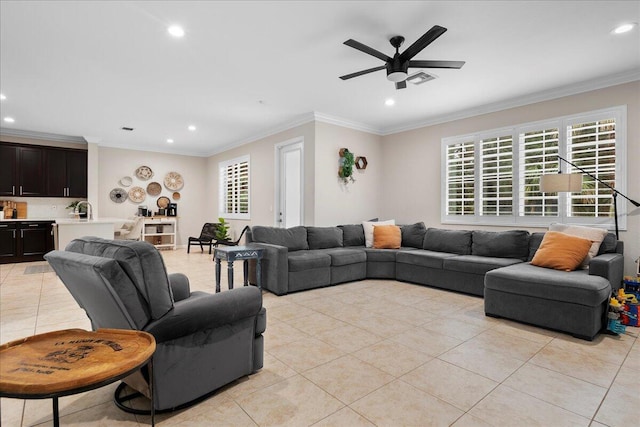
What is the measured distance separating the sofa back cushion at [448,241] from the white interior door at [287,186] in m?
2.49

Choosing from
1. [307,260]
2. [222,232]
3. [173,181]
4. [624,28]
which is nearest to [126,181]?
[173,181]

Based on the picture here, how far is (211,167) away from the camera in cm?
941

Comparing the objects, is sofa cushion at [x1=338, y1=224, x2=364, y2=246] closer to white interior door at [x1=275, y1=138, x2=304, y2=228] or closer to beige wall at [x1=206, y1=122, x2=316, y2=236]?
beige wall at [x1=206, y1=122, x2=316, y2=236]

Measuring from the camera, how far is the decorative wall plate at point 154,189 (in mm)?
8680

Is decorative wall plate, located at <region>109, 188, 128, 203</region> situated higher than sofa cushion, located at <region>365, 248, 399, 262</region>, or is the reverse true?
decorative wall plate, located at <region>109, 188, 128, 203</region>

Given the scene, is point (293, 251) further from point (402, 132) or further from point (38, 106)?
point (38, 106)

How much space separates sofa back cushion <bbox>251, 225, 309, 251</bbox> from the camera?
4.82 m

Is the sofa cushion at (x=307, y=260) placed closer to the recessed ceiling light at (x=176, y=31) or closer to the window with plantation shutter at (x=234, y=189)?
the recessed ceiling light at (x=176, y=31)

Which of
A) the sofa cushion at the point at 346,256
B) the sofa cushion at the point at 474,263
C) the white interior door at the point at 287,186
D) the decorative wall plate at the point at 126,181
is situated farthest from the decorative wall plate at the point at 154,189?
the sofa cushion at the point at 474,263

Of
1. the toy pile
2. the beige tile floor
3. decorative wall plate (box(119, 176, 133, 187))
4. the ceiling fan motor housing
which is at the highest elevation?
the ceiling fan motor housing

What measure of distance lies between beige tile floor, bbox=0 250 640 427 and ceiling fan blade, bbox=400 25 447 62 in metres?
2.52

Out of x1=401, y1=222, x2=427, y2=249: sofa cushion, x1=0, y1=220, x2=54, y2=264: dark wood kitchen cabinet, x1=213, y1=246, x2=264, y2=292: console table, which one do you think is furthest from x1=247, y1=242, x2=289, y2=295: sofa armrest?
x1=0, y1=220, x2=54, y2=264: dark wood kitchen cabinet

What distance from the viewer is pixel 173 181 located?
9.02m

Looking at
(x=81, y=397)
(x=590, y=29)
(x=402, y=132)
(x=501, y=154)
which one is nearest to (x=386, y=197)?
(x=402, y=132)
